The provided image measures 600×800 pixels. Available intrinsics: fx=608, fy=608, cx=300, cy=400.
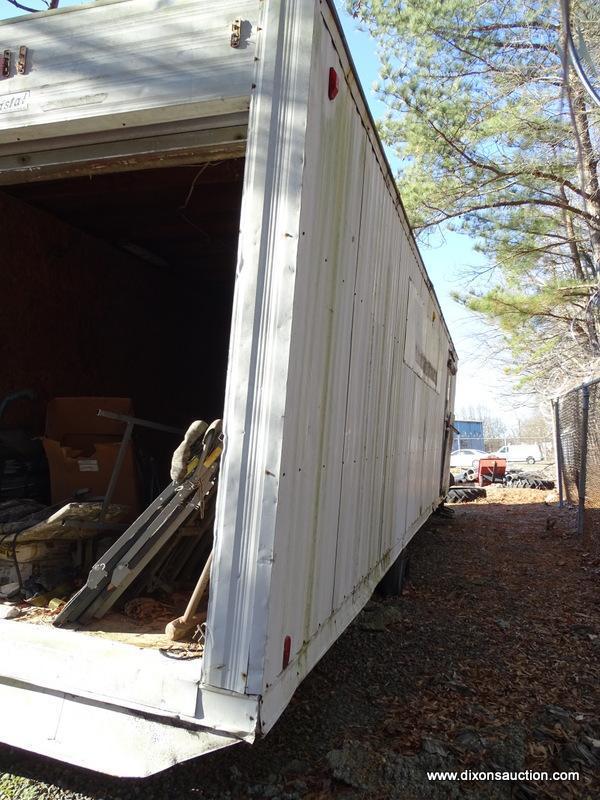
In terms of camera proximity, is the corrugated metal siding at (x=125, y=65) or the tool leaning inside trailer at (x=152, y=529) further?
the tool leaning inside trailer at (x=152, y=529)

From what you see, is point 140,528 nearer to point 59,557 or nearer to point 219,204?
point 59,557

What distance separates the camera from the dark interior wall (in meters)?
4.87

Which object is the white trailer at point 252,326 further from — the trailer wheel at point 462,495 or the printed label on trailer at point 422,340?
the trailer wheel at point 462,495

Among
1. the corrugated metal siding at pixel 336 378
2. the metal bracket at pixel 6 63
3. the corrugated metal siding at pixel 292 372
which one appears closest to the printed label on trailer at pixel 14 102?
the metal bracket at pixel 6 63

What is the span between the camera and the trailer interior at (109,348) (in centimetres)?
315

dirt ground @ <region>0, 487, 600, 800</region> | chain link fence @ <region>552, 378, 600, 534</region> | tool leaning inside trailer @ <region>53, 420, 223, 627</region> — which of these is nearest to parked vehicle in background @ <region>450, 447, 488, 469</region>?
chain link fence @ <region>552, 378, 600, 534</region>

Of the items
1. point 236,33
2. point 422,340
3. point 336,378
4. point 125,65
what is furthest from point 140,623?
point 422,340

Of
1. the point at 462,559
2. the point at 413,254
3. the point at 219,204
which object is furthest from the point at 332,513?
the point at 462,559

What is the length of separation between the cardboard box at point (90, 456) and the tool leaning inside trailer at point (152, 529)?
3.88 feet

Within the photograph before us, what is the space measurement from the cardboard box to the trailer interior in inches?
0.6

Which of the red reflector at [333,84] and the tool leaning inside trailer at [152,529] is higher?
the red reflector at [333,84]

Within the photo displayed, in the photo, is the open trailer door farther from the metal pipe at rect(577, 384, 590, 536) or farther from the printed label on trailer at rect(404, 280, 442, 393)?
the metal pipe at rect(577, 384, 590, 536)

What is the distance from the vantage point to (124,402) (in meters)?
4.09

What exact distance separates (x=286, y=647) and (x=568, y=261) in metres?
15.7
